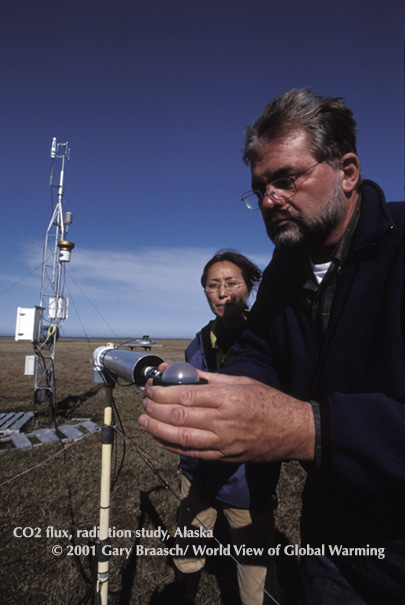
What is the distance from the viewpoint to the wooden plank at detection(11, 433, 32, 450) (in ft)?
20.6

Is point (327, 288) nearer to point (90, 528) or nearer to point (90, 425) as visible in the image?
point (90, 528)

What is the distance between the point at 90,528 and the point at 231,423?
4421mm

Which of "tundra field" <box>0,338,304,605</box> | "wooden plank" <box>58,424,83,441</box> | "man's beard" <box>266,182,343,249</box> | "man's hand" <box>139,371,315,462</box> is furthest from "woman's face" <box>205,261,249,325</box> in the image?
"wooden plank" <box>58,424,83,441</box>

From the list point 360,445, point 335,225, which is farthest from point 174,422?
point 335,225

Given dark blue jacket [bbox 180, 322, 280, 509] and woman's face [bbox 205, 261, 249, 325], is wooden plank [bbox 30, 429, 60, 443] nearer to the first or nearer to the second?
dark blue jacket [bbox 180, 322, 280, 509]

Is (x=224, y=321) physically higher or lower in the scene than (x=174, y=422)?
higher

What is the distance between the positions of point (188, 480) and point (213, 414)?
2.61 metres

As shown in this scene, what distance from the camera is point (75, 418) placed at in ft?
28.3

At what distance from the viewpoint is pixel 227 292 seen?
3623 mm

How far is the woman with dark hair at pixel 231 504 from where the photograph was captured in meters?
2.47

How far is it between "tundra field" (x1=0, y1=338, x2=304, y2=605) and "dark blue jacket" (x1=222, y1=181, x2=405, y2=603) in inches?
46.4

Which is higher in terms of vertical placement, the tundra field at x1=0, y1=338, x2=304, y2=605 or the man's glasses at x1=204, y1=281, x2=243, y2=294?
the man's glasses at x1=204, y1=281, x2=243, y2=294

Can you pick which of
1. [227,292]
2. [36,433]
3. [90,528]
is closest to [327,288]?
[227,292]

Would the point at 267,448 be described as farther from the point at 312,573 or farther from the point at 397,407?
the point at 312,573
